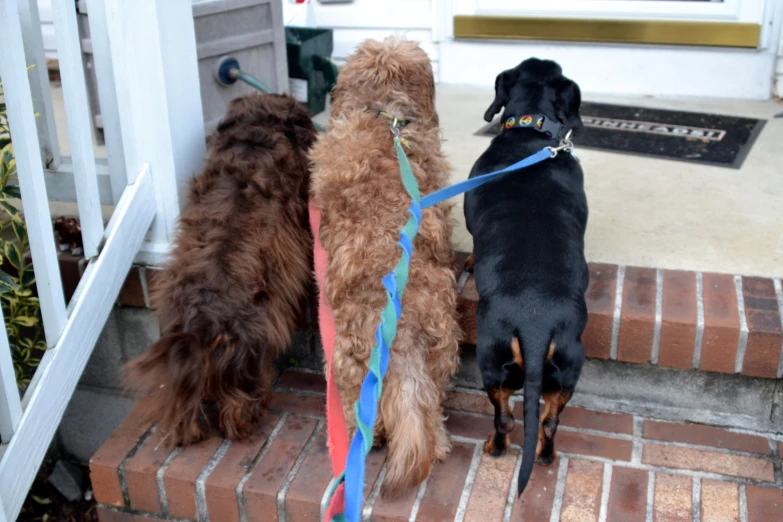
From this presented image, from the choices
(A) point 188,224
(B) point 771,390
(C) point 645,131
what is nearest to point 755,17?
(C) point 645,131

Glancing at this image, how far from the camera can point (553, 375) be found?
218cm

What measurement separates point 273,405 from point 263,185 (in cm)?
81

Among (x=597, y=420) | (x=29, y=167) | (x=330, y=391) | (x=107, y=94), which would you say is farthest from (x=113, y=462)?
(x=597, y=420)

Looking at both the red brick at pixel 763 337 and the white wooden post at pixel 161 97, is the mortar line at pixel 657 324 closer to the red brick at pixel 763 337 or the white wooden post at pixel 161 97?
the red brick at pixel 763 337

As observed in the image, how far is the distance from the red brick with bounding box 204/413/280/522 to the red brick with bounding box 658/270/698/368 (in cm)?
141

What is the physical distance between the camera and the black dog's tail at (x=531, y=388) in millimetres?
2016

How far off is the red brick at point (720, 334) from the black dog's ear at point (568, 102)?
82cm

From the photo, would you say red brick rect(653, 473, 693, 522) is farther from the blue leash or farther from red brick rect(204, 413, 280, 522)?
red brick rect(204, 413, 280, 522)

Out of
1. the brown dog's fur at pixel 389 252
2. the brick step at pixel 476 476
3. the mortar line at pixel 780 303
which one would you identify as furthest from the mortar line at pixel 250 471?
the mortar line at pixel 780 303

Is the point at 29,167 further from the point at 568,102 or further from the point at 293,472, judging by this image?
the point at 568,102

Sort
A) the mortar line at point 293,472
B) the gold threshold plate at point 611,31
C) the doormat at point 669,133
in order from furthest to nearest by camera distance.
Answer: the gold threshold plate at point 611,31 < the doormat at point 669,133 < the mortar line at point 293,472

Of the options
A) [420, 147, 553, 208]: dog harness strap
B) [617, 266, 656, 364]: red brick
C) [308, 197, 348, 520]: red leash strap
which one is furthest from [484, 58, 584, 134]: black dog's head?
[308, 197, 348, 520]: red leash strap

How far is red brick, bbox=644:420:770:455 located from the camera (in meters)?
2.54

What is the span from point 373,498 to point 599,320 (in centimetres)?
96
